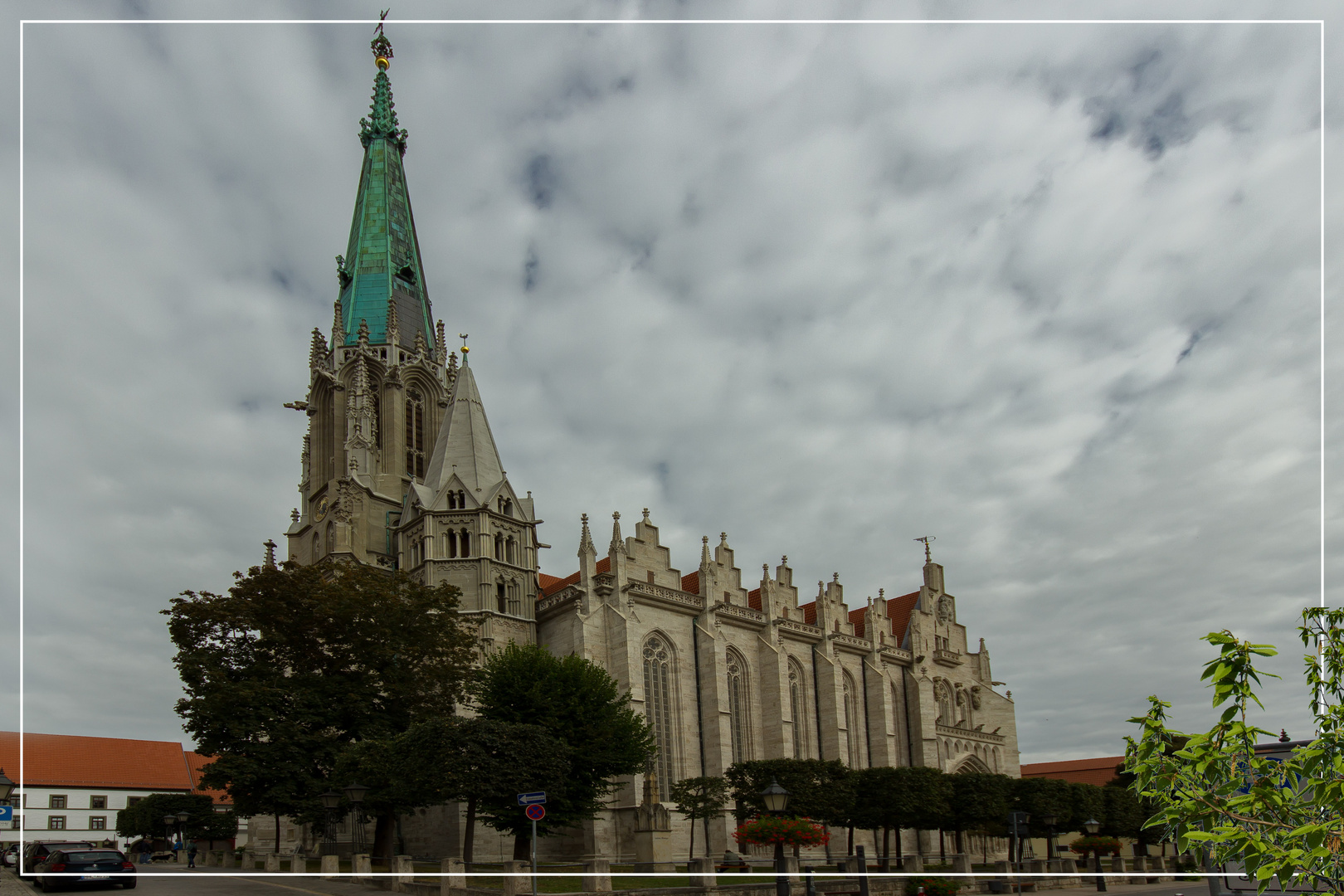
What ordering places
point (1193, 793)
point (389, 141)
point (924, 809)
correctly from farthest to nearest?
point (389, 141) → point (924, 809) → point (1193, 793)

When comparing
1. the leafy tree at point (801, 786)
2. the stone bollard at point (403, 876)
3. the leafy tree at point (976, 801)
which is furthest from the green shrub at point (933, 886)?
the leafy tree at point (976, 801)

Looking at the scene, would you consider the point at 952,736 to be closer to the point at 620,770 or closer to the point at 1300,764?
the point at 620,770

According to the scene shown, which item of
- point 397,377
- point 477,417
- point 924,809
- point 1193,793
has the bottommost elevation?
point 924,809

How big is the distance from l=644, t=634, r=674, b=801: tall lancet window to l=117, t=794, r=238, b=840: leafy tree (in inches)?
1148

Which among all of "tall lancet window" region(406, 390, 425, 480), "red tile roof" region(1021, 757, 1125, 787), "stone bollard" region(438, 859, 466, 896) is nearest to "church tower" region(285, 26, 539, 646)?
"tall lancet window" region(406, 390, 425, 480)

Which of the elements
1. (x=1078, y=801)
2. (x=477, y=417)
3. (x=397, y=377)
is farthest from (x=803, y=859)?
(x=397, y=377)

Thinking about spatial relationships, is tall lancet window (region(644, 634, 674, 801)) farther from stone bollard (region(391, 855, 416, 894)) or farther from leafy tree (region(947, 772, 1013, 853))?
stone bollard (region(391, 855, 416, 894))

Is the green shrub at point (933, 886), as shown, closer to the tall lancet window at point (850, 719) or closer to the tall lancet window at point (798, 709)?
the tall lancet window at point (798, 709)

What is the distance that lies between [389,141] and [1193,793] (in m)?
73.8

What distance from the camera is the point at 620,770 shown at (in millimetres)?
34438

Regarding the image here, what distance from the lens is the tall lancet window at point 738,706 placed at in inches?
1925

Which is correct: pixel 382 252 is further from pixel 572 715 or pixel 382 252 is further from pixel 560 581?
pixel 572 715

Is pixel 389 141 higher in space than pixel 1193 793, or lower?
higher

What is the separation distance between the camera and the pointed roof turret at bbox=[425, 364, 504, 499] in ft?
161
